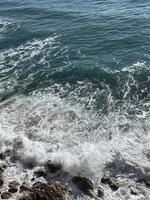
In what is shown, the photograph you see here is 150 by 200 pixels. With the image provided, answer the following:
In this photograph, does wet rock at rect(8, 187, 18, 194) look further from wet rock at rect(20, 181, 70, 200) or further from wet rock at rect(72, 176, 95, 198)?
wet rock at rect(72, 176, 95, 198)

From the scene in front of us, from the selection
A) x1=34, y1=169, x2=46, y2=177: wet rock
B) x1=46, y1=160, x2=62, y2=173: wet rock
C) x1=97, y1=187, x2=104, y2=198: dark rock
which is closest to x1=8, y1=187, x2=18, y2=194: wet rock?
x1=34, y1=169, x2=46, y2=177: wet rock

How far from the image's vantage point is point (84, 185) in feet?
47.5

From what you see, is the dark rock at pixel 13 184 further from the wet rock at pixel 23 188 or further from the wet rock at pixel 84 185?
the wet rock at pixel 84 185

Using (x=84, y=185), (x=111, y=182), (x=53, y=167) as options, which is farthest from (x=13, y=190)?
(x=111, y=182)

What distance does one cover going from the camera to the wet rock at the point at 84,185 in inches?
559

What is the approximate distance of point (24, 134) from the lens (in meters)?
17.8

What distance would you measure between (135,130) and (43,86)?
798 cm

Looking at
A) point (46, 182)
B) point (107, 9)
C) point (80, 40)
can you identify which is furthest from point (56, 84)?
point (107, 9)

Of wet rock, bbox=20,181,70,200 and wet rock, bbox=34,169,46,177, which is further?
wet rock, bbox=34,169,46,177

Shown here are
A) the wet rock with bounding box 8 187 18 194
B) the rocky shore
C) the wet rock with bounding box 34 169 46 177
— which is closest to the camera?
the rocky shore

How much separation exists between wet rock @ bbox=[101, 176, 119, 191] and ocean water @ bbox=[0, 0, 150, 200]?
9.3 inches

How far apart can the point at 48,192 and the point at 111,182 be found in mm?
3086

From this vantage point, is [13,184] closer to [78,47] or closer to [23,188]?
[23,188]

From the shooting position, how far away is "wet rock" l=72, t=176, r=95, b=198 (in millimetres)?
14188
